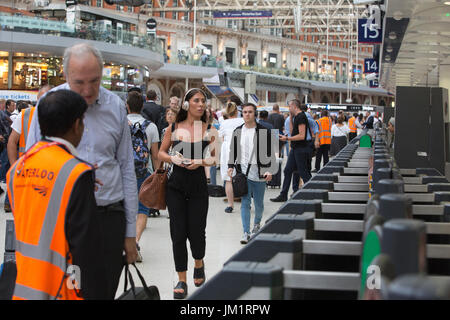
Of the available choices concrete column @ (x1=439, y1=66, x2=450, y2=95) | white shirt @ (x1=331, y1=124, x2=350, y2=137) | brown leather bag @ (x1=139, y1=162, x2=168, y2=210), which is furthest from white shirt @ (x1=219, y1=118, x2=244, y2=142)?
white shirt @ (x1=331, y1=124, x2=350, y2=137)

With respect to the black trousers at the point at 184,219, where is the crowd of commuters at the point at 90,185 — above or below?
above

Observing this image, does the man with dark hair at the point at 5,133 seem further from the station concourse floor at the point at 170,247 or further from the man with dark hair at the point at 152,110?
the man with dark hair at the point at 152,110

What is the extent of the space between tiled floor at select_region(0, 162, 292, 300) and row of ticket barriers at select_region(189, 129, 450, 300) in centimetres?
271

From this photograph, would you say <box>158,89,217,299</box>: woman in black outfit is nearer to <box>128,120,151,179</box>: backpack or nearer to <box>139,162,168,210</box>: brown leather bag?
<box>139,162,168,210</box>: brown leather bag

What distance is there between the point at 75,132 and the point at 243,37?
62234 millimetres

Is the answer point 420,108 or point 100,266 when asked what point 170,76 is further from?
point 100,266

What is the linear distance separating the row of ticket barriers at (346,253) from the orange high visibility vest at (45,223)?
0.65 meters

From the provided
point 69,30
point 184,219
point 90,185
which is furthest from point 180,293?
point 69,30

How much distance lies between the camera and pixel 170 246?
7.87 meters

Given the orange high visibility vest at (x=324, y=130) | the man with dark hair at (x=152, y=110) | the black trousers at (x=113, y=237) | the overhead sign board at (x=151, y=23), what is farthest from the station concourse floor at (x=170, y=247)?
the overhead sign board at (x=151, y=23)

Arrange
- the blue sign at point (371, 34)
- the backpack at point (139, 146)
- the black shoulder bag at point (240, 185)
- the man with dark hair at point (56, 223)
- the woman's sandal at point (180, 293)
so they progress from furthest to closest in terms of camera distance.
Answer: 1. the blue sign at point (371, 34)
2. the black shoulder bag at point (240, 185)
3. the backpack at point (139, 146)
4. the woman's sandal at point (180, 293)
5. the man with dark hair at point (56, 223)

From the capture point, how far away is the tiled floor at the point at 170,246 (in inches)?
246

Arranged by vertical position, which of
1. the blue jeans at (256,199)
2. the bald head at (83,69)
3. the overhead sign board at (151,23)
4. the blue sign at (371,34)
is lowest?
the blue jeans at (256,199)

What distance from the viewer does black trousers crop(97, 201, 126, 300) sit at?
125 inches
